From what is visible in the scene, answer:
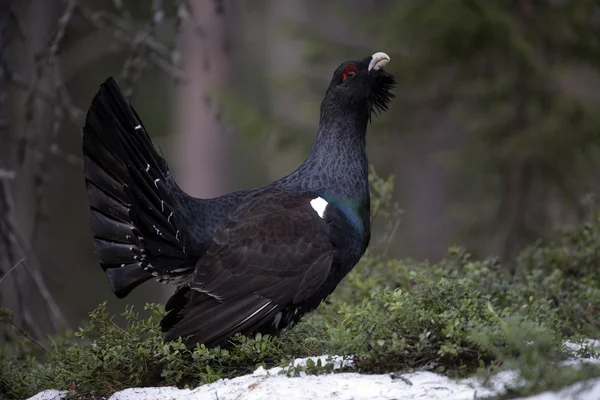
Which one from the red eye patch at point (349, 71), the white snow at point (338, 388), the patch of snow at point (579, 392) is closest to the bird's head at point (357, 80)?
the red eye patch at point (349, 71)

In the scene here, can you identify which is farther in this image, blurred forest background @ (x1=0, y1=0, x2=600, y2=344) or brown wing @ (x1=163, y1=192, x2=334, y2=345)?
blurred forest background @ (x1=0, y1=0, x2=600, y2=344)

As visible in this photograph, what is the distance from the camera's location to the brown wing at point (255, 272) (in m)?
4.55

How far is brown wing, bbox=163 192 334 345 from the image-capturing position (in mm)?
4555

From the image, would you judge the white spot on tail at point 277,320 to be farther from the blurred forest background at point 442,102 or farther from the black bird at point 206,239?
the blurred forest background at point 442,102

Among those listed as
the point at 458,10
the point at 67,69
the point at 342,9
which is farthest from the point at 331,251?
the point at 67,69

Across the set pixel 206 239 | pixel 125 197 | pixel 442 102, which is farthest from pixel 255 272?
pixel 442 102

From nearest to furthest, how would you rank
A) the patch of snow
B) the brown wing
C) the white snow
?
1. the patch of snow
2. the white snow
3. the brown wing

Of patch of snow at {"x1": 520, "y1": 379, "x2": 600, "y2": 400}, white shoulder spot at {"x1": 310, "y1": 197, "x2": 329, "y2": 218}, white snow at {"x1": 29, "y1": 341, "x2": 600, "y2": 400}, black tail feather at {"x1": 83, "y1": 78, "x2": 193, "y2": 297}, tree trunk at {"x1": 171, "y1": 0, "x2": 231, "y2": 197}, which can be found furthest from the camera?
tree trunk at {"x1": 171, "y1": 0, "x2": 231, "y2": 197}

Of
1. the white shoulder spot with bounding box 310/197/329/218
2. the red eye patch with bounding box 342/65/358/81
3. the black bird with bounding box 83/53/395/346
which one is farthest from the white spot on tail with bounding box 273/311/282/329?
the red eye patch with bounding box 342/65/358/81

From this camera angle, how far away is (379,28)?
10016mm

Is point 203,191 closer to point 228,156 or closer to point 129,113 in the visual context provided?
point 228,156

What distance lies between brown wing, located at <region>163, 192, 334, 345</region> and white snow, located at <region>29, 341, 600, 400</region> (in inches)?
17.1

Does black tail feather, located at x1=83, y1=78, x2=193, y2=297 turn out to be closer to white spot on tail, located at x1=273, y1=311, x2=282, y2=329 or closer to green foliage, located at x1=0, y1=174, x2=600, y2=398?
green foliage, located at x1=0, y1=174, x2=600, y2=398

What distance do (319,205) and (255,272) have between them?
0.64m
